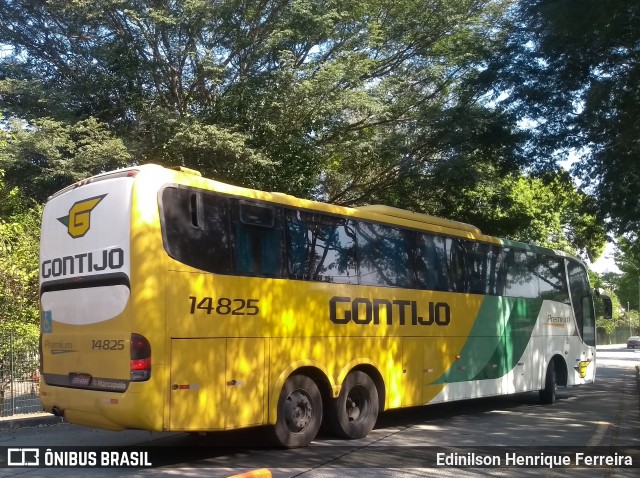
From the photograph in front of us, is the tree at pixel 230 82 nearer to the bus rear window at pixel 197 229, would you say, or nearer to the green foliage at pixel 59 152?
the green foliage at pixel 59 152

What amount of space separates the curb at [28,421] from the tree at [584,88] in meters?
12.3

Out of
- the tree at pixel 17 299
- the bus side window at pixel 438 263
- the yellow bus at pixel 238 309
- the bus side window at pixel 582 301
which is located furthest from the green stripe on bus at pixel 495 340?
the tree at pixel 17 299

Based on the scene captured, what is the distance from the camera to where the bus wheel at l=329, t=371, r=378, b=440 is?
10.1 metres

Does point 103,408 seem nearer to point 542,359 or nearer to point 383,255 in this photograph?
point 383,255

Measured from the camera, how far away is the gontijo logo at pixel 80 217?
336 inches

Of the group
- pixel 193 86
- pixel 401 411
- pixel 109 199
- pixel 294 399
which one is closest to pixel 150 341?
pixel 109 199

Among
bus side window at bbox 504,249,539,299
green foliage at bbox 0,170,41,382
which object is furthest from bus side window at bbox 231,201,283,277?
bus side window at bbox 504,249,539,299

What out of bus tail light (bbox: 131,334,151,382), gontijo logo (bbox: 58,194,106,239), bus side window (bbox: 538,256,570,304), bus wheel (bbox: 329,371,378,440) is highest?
gontijo logo (bbox: 58,194,106,239)

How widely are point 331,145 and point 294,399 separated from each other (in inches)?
480

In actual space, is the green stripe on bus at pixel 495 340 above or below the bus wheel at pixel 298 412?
above

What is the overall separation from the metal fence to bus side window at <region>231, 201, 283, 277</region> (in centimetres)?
578

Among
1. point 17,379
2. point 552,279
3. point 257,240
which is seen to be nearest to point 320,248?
point 257,240

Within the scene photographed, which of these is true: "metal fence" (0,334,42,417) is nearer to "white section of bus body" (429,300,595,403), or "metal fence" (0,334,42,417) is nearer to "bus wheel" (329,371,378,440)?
"bus wheel" (329,371,378,440)

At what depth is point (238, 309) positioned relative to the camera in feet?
28.6
